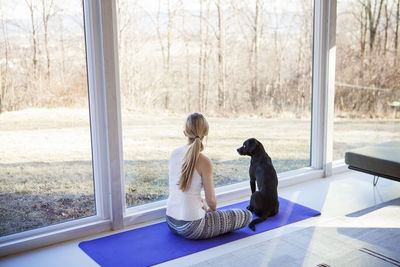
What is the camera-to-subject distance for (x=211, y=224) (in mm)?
2877

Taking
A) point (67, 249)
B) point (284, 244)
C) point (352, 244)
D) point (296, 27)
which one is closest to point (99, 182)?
point (67, 249)

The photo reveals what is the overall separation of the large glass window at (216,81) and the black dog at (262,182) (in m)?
0.45

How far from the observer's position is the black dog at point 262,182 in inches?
125

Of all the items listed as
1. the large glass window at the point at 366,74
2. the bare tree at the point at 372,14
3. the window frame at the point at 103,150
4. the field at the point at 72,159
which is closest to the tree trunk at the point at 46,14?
the window frame at the point at 103,150

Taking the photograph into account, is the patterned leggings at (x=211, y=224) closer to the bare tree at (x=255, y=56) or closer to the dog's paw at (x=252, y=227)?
the dog's paw at (x=252, y=227)

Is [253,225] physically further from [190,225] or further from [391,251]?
[391,251]

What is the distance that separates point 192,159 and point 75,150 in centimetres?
87

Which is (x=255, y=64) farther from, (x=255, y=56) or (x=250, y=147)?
(x=250, y=147)

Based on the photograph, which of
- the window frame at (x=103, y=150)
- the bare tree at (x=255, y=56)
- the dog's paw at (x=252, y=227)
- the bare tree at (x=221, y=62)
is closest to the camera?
the window frame at (x=103, y=150)

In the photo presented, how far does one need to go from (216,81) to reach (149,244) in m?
1.48

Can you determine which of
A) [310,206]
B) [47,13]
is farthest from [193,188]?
[47,13]

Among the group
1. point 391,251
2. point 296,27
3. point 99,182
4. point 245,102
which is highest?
point 296,27

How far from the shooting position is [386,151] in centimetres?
377

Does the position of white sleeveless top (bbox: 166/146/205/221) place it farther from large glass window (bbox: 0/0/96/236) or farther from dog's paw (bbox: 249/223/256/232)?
large glass window (bbox: 0/0/96/236)
